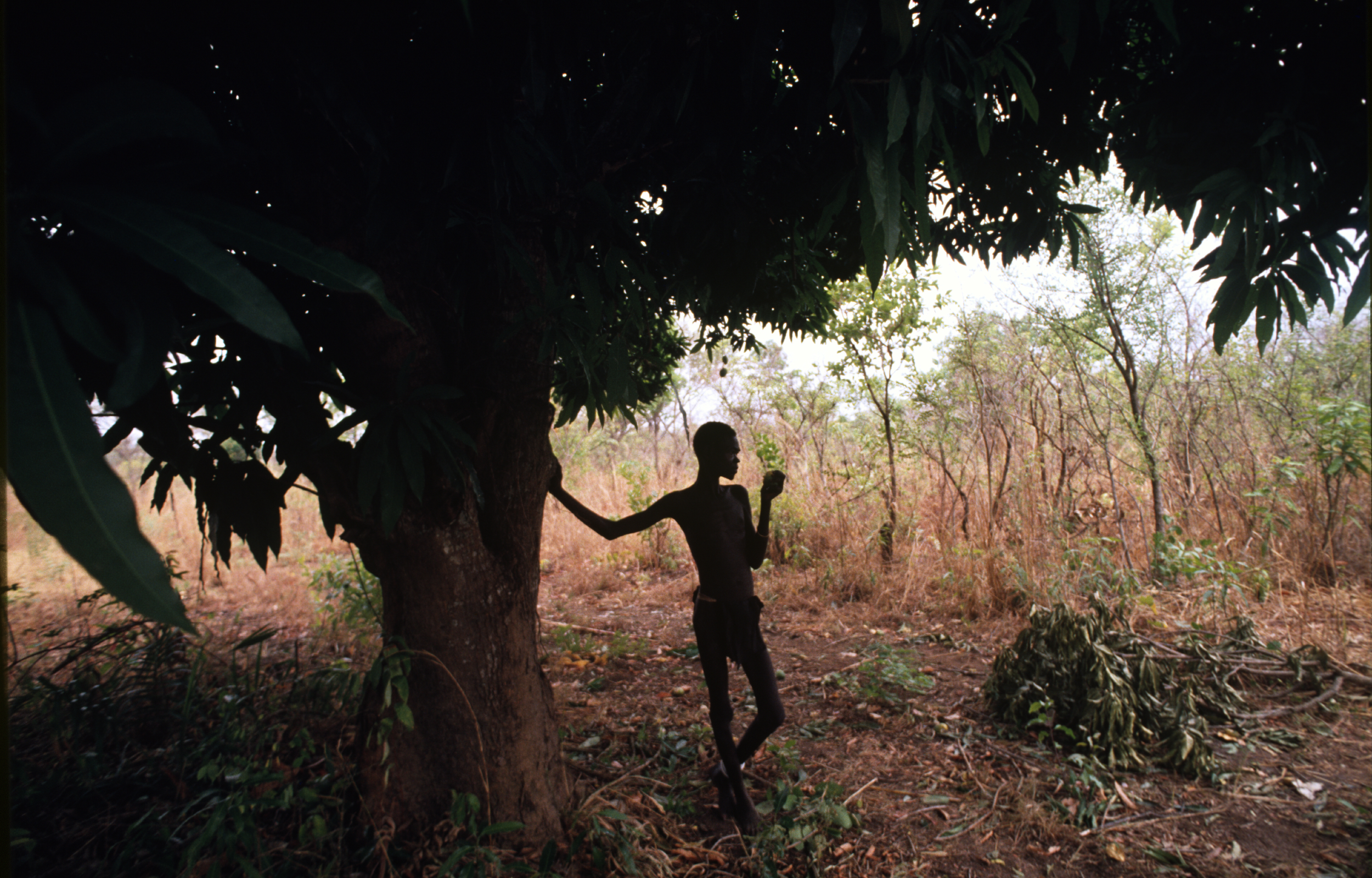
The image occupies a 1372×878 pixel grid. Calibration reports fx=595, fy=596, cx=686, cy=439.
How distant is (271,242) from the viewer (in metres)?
0.62

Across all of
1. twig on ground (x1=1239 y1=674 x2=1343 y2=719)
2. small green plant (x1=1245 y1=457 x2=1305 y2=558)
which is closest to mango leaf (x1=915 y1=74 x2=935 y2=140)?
twig on ground (x1=1239 y1=674 x2=1343 y2=719)

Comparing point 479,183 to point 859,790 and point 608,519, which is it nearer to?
point 608,519

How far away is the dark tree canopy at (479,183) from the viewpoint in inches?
21.5

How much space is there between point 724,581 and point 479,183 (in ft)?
4.80

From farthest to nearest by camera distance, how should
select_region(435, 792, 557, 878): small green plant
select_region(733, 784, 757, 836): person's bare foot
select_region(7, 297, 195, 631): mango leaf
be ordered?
1. select_region(733, 784, 757, 836): person's bare foot
2. select_region(435, 792, 557, 878): small green plant
3. select_region(7, 297, 195, 631): mango leaf

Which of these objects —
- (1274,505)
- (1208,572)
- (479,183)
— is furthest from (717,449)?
(1274,505)

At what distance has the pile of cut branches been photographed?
247 cm

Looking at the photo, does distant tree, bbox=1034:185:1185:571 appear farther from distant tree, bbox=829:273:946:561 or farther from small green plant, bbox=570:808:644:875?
small green plant, bbox=570:808:644:875

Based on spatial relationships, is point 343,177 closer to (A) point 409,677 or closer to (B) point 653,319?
(A) point 409,677

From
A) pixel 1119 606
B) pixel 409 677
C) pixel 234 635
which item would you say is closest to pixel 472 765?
pixel 409 677

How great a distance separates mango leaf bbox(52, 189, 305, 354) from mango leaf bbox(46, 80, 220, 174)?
35 millimetres

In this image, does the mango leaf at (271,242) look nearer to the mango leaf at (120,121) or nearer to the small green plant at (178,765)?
the mango leaf at (120,121)

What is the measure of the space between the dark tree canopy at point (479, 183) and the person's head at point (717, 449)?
0.45 m

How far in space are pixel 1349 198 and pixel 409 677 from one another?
2583mm
